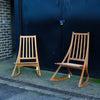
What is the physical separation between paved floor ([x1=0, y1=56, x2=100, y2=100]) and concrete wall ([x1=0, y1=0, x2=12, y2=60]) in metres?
1.45

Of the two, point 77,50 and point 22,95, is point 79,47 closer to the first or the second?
point 77,50

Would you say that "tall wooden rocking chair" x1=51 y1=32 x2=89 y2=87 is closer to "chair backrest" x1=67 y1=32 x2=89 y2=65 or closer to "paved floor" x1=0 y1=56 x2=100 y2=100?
"chair backrest" x1=67 y1=32 x2=89 y2=65

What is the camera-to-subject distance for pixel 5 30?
6.51 m

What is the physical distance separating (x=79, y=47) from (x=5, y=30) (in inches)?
114

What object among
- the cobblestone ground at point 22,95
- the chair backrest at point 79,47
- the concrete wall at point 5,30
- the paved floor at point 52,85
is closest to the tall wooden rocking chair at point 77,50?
the chair backrest at point 79,47

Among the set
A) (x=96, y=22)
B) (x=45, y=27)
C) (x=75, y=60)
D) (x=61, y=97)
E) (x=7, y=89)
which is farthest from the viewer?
(x=45, y=27)

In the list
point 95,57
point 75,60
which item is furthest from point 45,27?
point 95,57

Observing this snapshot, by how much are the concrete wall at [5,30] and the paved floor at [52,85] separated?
1.45 metres

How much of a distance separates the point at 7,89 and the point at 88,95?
164cm

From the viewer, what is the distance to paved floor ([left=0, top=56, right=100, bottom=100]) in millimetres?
3611

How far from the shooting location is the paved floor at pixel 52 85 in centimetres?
361

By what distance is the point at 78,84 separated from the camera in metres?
4.08

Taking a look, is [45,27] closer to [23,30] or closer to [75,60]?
[23,30]

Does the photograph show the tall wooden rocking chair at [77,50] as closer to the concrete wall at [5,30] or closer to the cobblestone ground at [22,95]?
the cobblestone ground at [22,95]
